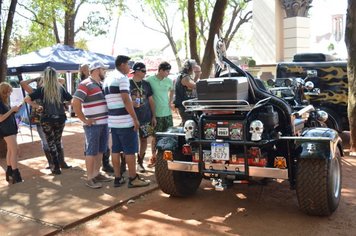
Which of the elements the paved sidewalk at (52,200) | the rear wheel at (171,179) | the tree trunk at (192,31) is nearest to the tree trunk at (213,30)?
the tree trunk at (192,31)

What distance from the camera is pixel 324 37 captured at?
157 feet

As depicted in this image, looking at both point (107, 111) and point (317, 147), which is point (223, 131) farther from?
point (107, 111)

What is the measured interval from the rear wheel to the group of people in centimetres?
49

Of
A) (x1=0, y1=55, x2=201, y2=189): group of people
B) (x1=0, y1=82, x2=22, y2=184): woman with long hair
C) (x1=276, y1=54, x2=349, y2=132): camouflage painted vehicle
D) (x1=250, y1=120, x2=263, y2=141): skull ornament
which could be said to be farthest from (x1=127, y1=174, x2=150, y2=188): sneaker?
(x1=276, y1=54, x2=349, y2=132): camouflage painted vehicle

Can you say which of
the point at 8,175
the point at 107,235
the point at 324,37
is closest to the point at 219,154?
the point at 107,235

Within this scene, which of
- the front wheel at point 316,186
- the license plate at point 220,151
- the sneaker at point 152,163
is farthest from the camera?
the sneaker at point 152,163

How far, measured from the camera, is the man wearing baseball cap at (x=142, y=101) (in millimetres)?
6652

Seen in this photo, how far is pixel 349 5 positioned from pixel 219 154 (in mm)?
4943

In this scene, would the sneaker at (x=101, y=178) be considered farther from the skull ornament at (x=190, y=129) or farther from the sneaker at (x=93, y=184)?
the skull ornament at (x=190, y=129)

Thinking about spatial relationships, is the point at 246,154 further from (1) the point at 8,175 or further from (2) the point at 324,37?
(2) the point at 324,37

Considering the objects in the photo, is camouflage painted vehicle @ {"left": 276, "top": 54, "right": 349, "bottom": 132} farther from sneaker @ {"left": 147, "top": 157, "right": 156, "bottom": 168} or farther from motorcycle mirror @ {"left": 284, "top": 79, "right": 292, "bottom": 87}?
sneaker @ {"left": 147, "top": 157, "right": 156, "bottom": 168}

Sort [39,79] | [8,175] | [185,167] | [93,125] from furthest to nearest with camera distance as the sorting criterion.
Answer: [39,79] < [8,175] < [93,125] < [185,167]

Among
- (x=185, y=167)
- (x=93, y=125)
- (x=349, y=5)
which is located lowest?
(x=185, y=167)

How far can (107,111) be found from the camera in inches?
239
